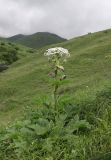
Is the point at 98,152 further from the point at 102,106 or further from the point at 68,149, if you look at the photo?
the point at 102,106

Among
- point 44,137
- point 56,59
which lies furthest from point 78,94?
point 44,137

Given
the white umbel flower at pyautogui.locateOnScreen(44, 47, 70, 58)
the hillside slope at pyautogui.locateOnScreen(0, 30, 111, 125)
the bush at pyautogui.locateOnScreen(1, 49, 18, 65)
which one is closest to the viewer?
the white umbel flower at pyautogui.locateOnScreen(44, 47, 70, 58)

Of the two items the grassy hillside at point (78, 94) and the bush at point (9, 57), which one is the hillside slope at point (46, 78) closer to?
the grassy hillside at point (78, 94)

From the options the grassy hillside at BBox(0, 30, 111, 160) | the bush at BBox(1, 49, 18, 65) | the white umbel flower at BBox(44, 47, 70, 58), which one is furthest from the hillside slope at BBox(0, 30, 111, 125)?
the bush at BBox(1, 49, 18, 65)

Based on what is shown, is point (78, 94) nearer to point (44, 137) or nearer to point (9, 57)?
point (44, 137)

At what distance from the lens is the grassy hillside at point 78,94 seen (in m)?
8.64

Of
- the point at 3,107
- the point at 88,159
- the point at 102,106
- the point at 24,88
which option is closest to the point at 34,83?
the point at 24,88

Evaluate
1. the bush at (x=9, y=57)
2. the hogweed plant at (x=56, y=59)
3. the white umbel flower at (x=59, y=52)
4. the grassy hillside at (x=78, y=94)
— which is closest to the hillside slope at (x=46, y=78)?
the grassy hillside at (x=78, y=94)

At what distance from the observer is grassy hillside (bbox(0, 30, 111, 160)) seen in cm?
864

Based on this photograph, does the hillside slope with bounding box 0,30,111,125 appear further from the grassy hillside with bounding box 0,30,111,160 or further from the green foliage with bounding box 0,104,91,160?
the green foliage with bounding box 0,104,91,160

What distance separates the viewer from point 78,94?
12297 millimetres

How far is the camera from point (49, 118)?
9.93 m

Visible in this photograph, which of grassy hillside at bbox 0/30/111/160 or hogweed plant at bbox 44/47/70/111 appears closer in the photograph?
grassy hillside at bbox 0/30/111/160

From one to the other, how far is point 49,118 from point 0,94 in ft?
53.6
